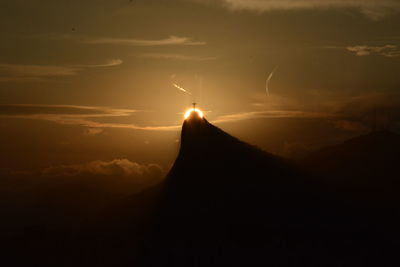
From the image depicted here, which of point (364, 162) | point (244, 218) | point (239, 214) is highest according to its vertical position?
point (364, 162)

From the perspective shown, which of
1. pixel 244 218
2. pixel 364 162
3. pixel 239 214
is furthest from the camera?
pixel 364 162

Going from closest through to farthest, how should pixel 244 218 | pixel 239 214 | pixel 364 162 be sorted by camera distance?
pixel 244 218, pixel 239 214, pixel 364 162

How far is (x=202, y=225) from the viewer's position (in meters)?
75.4

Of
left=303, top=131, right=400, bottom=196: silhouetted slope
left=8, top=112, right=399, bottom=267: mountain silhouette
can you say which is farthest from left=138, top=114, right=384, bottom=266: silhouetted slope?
left=303, top=131, right=400, bottom=196: silhouetted slope

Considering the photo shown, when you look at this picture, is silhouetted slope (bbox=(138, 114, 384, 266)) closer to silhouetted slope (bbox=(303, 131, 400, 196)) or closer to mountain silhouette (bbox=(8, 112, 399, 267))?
mountain silhouette (bbox=(8, 112, 399, 267))

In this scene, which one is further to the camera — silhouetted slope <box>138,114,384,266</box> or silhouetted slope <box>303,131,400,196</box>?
silhouetted slope <box>303,131,400,196</box>

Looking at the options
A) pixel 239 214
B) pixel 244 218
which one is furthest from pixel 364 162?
pixel 239 214

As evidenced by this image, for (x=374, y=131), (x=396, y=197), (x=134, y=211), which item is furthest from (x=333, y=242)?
(x=374, y=131)

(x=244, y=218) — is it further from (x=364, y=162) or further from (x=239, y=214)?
(x=364, y=162)

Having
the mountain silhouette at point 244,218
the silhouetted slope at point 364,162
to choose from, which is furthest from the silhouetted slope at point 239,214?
the silhouetted slope at point 364,162

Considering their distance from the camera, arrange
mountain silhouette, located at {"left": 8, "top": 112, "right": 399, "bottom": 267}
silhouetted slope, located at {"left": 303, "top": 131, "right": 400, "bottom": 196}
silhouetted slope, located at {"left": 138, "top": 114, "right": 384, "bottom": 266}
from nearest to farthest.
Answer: mountain silhouette, located at {"left": 8, "top": 112, "right": 399, "bottom": 267}
silhouetted slope, located at {"left": 138, "top": 114, "right": 384, "bottom": 266}
silhouetted slope, located at {"left": 303, "top": 131, "right": 400, "bottom": 196}

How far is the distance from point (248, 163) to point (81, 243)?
52.8 metres

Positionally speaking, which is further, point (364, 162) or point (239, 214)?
point (364, 162)

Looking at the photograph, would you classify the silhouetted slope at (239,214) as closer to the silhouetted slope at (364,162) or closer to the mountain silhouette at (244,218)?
the mountain silhouette at (244,218)
